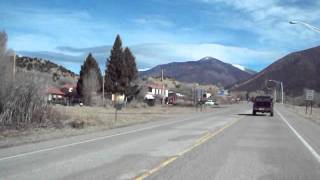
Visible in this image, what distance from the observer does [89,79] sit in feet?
323

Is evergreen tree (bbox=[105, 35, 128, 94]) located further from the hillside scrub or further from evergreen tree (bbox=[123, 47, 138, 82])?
the hillside scrub

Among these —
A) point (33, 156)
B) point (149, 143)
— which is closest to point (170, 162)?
point (33, 156)

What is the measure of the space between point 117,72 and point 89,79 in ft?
20.3

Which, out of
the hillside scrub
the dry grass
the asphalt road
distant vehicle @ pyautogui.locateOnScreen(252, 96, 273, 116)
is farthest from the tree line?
the asphalt road

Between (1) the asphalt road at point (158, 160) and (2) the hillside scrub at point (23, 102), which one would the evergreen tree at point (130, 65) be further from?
(1) the asphalt road at point (158, 160)

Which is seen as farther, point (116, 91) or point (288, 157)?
point (116, 91)

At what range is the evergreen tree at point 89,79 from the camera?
97.0 metres

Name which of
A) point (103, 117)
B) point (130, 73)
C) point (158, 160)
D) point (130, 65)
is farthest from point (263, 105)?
point (158, 160)

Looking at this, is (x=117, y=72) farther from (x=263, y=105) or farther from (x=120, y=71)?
(x=263, y=105)

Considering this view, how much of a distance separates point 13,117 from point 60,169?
Answer: 52.5ft

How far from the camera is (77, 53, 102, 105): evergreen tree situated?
97.0 meters

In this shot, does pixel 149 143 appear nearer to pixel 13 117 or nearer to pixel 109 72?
pixel 13 117

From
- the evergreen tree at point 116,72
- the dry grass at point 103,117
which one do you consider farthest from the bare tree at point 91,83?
the dry grass at point 103,117

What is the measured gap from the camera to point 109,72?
103 m
